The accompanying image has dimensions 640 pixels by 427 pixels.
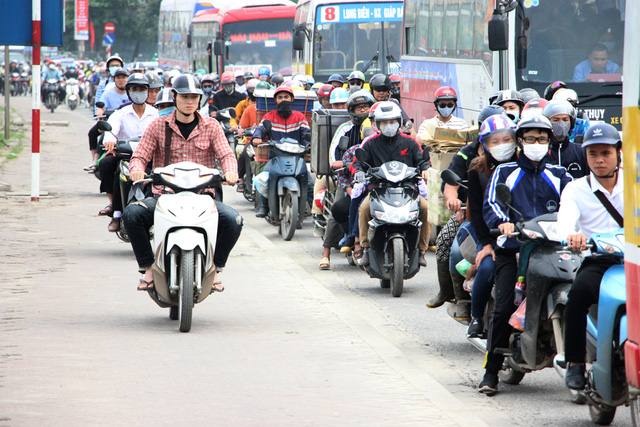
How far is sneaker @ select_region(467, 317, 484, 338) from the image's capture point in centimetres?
700

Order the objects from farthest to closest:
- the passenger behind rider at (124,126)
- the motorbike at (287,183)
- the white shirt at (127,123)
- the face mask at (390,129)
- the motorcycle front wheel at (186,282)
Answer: the motorbike at (287,183) < the white shirt at (127,123) < the passenger behind rider at (124,126) < the face mask at (390,129) < the motorcycle front wheel at (186,282)

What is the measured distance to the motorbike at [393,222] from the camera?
1008 cm

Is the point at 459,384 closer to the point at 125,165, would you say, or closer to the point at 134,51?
the point at 125,165

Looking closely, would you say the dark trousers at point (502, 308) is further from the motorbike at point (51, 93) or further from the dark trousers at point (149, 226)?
the motorbike at point (51, 93)

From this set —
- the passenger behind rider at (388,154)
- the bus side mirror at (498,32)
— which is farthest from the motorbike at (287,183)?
the passenger behind rider at (388,154)

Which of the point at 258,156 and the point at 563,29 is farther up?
the point at 563,29

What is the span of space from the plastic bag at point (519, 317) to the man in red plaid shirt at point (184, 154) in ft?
8.52

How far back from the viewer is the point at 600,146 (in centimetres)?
574

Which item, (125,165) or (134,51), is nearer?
(125,165)

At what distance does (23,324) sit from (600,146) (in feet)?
14.3

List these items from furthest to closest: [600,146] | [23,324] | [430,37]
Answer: [430,37] < [23,324] < [600,146]

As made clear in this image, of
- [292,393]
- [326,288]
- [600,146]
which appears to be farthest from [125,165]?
[600,146]

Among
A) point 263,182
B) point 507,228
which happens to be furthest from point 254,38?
point 507,228

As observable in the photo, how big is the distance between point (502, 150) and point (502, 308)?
966 millimetres
